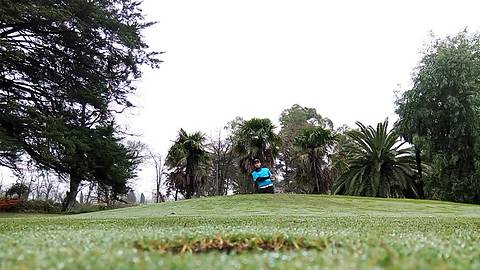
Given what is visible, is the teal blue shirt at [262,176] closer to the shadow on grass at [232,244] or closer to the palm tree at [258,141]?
the palm tree at [258,141]

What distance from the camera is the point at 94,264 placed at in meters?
1.48

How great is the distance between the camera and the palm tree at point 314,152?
3528 cm

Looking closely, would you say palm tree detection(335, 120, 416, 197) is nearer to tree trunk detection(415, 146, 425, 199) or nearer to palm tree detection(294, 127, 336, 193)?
tree trunk detection(415, 146, 425, 199)

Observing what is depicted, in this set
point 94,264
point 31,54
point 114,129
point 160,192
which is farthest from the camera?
point 160,192

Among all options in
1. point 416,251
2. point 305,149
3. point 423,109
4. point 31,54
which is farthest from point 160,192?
point 416,251

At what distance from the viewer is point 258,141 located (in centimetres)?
3116

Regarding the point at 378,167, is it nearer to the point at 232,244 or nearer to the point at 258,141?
the point at 258,141

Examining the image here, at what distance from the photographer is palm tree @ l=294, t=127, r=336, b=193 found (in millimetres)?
35281

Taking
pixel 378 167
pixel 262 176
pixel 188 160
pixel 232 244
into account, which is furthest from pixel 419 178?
pixel 232 244

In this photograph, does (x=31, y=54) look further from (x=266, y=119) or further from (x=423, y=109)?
(x=423, y=109)

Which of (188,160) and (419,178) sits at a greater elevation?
(188,160)

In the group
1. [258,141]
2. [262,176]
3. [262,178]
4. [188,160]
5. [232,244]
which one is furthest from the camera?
[188,160]

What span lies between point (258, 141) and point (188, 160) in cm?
1037

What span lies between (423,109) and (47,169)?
25691 mm
